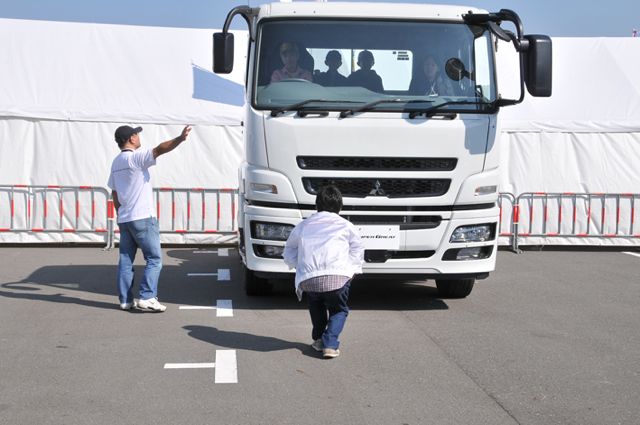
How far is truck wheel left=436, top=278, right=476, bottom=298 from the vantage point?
1021 centimetres

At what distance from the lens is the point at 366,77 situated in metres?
9.20

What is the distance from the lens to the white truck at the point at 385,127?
8.85 meters

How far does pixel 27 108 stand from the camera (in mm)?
15898

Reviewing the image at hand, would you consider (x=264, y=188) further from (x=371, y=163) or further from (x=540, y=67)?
(x=540, y=67)

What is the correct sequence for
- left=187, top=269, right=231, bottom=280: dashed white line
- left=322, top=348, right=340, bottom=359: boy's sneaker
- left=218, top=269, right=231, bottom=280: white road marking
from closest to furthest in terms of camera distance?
left=322, top=348, right=340, bottom=359: boy's sneaker
left=218, top=269, right=231, bottom=280: white road marking
left=187, top=269, right=231, bottom=280: dashed white line

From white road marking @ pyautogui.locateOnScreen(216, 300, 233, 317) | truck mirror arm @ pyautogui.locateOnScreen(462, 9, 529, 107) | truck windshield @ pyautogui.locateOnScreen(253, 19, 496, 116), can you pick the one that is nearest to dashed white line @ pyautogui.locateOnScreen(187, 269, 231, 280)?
white road marking @ pyautogui.locateOnScreen(216, 300, 233, 317)

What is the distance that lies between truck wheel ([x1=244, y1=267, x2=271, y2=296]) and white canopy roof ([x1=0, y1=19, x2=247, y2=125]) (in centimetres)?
646

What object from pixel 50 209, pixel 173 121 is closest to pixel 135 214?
pixel 173 121

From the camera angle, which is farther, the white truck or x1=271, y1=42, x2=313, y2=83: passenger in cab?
x1=271, y1=42, x2=313, y2=83: passenger in cab

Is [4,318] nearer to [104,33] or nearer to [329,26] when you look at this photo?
[329,26]

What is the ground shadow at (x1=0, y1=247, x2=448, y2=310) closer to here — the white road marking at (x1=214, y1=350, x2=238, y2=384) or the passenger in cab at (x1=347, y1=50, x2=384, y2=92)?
the passenger in cab at (x1=347, y1=50, x2=384, y2=92)

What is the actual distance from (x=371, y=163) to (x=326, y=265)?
2.03 metres

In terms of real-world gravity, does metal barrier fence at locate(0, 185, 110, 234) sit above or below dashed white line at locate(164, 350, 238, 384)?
above

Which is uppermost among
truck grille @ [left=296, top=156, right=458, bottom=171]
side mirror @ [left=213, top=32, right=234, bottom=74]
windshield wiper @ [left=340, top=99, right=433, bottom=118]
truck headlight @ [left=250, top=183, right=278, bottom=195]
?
side mirror @ [left=213, top=32, right=234, bottom=74]
